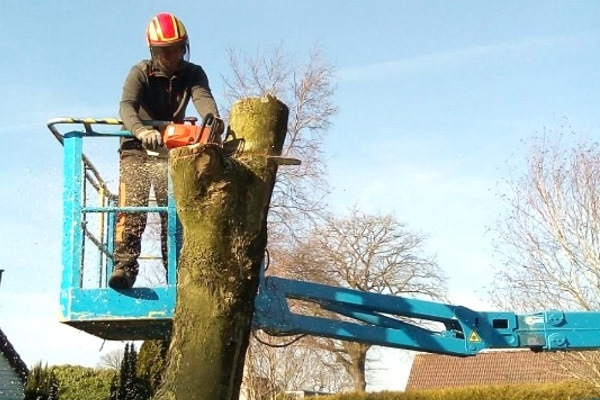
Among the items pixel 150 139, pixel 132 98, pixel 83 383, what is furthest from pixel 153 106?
pixel 83 383

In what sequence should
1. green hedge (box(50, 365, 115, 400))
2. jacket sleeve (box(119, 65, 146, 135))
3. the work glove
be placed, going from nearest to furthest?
1. the work glove
2. jacket sleeve (box(119, 65, 146, 135))
3. green hedge (box(50, 365, 115, 400))

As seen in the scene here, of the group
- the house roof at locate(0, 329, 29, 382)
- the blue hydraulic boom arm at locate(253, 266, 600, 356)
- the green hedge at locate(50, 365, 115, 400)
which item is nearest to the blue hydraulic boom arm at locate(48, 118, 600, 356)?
the blue hydraulic boom arm at locate(253, 266, 600, 356)

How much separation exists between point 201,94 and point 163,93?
0.80 feet

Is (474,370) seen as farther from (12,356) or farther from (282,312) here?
(282,312)

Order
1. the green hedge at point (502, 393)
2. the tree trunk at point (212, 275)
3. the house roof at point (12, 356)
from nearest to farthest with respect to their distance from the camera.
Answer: the tree trunk at point (212, 275)
the green hedge at point (502, 393)
the house roof at point (12, 356)

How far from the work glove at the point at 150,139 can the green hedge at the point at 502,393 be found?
13.6m

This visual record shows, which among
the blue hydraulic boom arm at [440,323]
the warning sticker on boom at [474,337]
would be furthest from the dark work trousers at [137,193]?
the warning sticker on boom at [474,337]

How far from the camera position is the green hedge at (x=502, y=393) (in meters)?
17.2

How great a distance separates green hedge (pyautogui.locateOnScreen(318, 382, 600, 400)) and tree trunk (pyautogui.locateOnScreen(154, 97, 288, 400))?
14.4 meters

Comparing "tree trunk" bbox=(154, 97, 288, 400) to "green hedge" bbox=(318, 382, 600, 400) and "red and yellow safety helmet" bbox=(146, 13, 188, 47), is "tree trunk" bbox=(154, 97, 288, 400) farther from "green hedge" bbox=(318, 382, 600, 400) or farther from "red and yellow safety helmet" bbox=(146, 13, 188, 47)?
"green hedge" bbox=(318, 382, 600, 400)

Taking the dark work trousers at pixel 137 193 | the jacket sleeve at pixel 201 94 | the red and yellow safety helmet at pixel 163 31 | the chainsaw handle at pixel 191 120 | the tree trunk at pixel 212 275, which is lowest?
the tree trunk at pixel 212 275

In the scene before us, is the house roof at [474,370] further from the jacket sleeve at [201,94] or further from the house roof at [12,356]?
the jacket sleeve at [201,94]

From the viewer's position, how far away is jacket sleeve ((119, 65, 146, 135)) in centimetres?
490

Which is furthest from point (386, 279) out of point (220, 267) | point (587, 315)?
point (220, 267)
